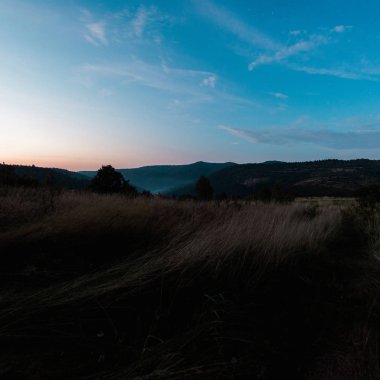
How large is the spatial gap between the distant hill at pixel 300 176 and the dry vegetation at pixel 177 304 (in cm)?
7142

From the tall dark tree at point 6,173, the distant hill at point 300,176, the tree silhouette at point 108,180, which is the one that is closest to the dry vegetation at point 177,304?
the tall dark tree at point 6,173

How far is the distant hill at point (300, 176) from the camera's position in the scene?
82306mm

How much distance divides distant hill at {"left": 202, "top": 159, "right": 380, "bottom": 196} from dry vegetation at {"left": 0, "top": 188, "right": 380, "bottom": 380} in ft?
234

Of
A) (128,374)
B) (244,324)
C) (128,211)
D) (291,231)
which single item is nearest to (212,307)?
(244,324)

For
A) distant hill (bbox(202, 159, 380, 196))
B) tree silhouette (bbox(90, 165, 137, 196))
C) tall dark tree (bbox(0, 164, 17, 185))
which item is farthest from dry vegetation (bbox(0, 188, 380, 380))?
distant hill (bbox(202, 159, 380, 196))

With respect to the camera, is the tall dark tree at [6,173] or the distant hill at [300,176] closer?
the tall dark tree at [6,173]

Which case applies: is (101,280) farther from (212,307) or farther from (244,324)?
(244,324)

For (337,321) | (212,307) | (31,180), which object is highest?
(31,180)

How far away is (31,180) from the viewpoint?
9953 millimetres

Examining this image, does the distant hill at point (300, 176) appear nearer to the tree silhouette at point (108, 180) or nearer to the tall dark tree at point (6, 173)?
the tree silhouette at point (108, 180)

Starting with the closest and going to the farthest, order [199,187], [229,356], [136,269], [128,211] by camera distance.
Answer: [229,356] → [136,269] → [128,211] → [199,187]

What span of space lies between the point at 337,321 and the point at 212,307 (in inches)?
41.9

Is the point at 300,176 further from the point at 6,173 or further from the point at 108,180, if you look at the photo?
the point at 6,173

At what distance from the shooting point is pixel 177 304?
2592mm
